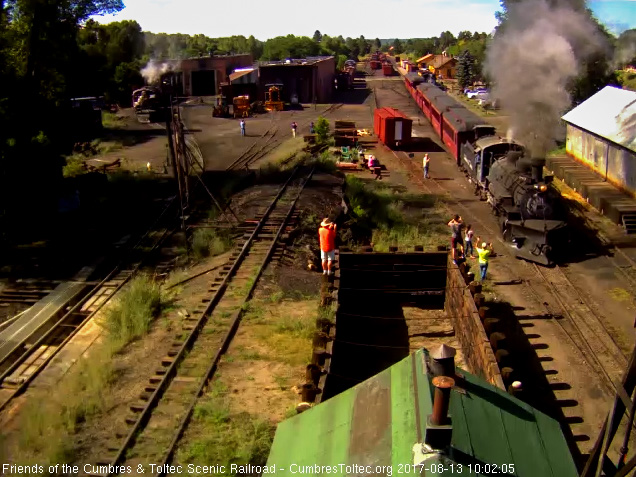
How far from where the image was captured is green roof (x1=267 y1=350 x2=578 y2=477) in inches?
157

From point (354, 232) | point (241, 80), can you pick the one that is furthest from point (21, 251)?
point (241, 80)

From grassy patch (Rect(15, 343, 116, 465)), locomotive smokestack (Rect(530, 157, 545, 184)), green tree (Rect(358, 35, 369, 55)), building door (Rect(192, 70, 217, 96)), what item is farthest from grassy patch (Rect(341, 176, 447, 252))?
green tree (Rect(358, 35, 369, 55))

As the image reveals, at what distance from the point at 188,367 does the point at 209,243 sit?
7740 millimetres

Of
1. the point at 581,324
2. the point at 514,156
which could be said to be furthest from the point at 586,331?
the point at 514,156

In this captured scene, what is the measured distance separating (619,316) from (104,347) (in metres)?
11.2

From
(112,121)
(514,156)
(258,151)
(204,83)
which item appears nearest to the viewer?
(514,156)

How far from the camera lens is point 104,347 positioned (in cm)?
1178

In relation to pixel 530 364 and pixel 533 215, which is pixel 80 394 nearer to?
pixel 530 364

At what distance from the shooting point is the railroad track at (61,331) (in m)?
11.9

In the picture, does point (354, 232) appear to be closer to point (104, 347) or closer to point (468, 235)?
point (468, 235)

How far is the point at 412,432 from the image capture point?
13.3 feet

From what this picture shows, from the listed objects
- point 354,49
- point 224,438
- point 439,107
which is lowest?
point 224,438

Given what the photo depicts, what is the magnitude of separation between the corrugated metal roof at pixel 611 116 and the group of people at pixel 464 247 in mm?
8207

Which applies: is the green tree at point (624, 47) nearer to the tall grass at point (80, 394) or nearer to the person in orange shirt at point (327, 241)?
the person in orange shirt at point (327, 241)
